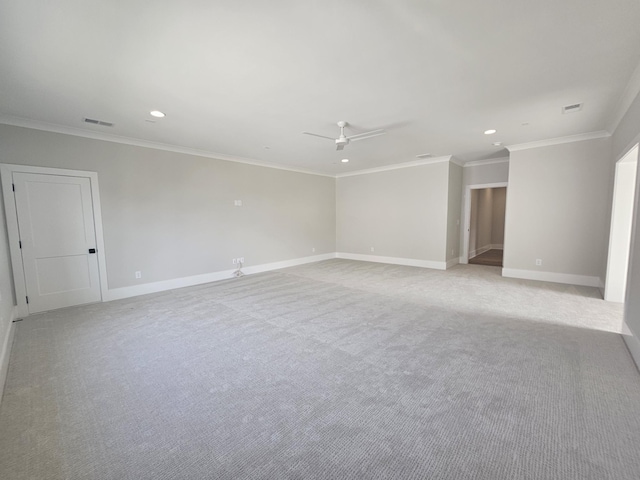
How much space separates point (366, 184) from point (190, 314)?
20.1ft

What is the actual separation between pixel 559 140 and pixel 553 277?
2.72 metres

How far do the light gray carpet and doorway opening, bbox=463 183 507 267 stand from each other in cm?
395

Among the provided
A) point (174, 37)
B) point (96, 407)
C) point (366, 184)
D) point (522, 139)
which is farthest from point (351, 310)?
point (366, 184)

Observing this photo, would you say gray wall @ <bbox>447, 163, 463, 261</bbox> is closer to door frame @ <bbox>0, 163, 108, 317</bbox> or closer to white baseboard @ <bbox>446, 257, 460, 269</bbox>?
white baseboard @ <bbox>446, 257, 460, 269</bbox>

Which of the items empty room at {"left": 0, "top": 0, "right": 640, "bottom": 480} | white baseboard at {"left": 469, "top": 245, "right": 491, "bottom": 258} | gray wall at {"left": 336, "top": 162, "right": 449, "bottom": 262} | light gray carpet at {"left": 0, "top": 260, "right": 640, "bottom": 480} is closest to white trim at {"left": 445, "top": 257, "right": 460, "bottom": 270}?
gray wall at {"left": 336, "top": 162, "right": 449, "bottom": 262}

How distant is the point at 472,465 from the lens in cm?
148

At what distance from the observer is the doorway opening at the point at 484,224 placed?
7602mm

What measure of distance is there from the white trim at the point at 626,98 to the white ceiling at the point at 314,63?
0.25ft

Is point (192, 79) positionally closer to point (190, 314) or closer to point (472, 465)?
point (190, 314)

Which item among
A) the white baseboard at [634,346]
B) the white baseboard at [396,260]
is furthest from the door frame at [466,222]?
the white baseboard at [634,346]

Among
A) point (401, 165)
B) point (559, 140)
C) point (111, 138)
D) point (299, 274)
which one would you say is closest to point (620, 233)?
point (559, 140)

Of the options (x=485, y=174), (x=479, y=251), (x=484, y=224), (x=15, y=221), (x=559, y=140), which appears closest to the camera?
(x=15, y=221)

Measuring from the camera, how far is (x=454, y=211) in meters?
7.18

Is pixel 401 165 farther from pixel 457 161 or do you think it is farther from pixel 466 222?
pixel 466 222
